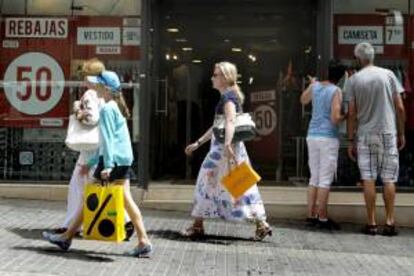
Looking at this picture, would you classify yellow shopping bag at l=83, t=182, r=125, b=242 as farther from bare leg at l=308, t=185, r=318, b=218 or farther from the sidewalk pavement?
bare leg at l=308, t=185, r=318, b=218

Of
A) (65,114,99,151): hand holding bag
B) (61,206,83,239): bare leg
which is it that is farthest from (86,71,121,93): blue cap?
(61,206,83,239): bare leg

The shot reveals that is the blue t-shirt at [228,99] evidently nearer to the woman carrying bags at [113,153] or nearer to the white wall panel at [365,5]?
the woman carrying bags at [113,153]

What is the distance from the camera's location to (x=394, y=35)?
1095 cm

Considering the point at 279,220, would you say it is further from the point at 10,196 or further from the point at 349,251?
the point at 10,196

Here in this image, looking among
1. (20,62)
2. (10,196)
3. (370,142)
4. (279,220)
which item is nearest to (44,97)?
(20,62)

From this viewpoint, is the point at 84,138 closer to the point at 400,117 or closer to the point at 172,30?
the point at 400,117

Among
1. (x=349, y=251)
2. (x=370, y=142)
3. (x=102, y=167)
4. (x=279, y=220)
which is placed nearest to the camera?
(x=102, y=167)

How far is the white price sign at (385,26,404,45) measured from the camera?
10.9m

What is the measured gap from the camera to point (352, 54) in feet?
35.7

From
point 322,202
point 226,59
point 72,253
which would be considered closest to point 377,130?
point 322,202

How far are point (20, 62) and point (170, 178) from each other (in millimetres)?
2513

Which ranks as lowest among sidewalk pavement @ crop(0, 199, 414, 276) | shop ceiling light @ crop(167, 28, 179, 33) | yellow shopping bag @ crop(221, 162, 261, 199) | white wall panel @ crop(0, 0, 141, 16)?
sidewalk pavement @ crop(0, 199, 414, 276)

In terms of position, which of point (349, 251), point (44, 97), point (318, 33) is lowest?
point (349, 251)

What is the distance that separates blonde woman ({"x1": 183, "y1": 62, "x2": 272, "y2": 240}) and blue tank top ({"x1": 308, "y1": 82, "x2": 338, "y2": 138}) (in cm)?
143
